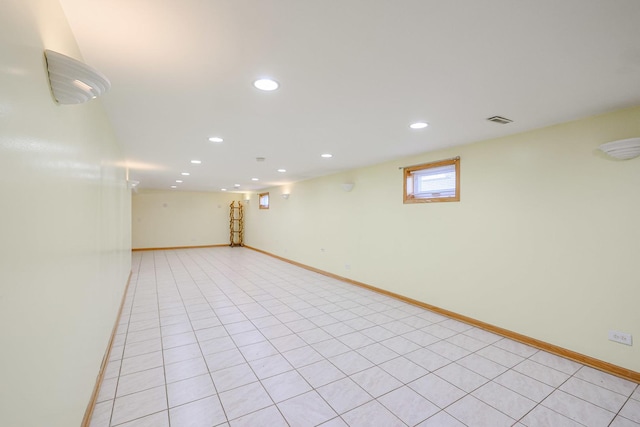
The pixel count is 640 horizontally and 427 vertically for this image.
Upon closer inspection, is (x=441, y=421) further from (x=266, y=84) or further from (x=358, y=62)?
(x=266, y=84)

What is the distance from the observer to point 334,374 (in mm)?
2525

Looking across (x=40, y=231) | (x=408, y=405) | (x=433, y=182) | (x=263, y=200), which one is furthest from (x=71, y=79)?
(x=263, y=200)

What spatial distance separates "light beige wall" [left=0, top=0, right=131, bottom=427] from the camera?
82 cm

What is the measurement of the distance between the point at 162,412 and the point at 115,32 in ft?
8.11

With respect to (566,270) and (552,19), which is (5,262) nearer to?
(552,19)

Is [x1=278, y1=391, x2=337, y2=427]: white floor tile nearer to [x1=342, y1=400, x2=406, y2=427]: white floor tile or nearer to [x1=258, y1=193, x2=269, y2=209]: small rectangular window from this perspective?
[x1=342, y1=400, x2=406, y2=427]: white floor tile

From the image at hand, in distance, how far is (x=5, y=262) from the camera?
80 centimetres

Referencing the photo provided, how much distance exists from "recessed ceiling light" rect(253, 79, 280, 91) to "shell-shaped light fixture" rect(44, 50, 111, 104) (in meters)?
1.01

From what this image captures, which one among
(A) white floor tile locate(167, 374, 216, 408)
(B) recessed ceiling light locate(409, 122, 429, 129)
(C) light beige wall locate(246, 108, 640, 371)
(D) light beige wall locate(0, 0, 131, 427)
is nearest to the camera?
(D) light beige wall locate(0, 0, 131, 427)

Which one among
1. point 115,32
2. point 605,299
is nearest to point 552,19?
point 115,32

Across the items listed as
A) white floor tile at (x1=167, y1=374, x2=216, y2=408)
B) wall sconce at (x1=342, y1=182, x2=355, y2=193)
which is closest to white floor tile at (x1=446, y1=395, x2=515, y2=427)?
white floor tile at (x1=167, y1=374, x2=216, y2=408)

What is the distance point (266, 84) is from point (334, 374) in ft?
8.20

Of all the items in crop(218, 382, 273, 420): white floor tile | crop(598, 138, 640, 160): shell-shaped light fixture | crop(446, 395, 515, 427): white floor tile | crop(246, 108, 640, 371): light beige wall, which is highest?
crop(598, 138, 640, 160): shell-shaped light fixture

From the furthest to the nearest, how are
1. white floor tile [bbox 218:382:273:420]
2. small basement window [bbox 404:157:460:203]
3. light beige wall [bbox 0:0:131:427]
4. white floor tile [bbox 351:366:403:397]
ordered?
1. small basement window [bbox 404:157:460:203]
2. white floor tile [bbox 351:366:403:397]
3. white floor tile [bbox 218:382:273:420]
4. light beige wall [bbox 0:0:131:427]
